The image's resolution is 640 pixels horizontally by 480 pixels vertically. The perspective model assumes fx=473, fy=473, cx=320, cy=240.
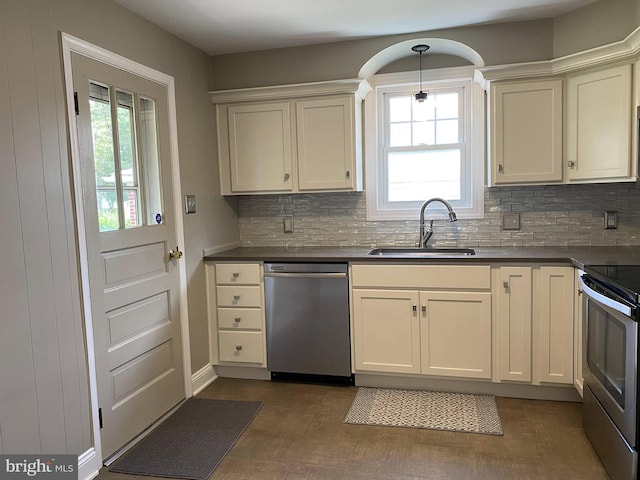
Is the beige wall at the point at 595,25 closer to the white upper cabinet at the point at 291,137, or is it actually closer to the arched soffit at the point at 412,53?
the arched soffit at the point at 412,53

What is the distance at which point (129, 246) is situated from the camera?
2.55 m

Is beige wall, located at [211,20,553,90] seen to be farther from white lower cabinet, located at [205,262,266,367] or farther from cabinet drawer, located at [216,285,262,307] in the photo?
cabinet drawer, located at [216,285,262,307]

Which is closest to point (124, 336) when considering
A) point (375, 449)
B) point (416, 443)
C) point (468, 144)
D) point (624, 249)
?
point (375, 449)

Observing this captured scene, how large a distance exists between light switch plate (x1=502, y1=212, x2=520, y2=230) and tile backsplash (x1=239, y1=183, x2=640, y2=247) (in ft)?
0.08

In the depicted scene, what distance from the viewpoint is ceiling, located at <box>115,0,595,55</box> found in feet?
8.70

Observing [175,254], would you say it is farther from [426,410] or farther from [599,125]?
[599,125]

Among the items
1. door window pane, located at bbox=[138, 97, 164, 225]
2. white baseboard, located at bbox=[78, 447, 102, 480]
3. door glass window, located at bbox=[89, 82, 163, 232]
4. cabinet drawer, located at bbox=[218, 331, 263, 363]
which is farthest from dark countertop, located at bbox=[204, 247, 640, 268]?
white baseboard, located at bbox=[78, 447, 102, 480]

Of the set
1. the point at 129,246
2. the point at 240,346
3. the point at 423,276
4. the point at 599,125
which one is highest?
the point at 599,125

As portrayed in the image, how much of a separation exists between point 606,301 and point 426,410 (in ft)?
4.08

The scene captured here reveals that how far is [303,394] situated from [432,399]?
0.83 meters

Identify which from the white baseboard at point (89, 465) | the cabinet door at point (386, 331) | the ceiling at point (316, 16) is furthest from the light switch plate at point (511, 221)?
the white baseboard at point (89, 465)

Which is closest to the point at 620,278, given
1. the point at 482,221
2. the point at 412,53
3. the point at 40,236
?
the point at 482,221

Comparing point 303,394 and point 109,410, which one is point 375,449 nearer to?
point 303,394

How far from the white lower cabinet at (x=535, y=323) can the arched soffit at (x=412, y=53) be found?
4.77 ft
